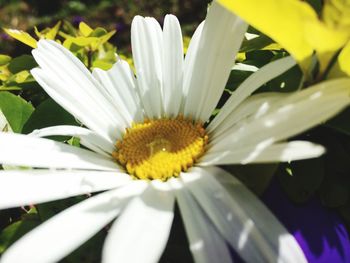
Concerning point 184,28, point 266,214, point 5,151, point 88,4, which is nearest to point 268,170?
point 266,214

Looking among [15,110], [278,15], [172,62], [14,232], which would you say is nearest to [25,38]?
[15,110]

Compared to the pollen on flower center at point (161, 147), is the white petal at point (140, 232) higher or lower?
higher

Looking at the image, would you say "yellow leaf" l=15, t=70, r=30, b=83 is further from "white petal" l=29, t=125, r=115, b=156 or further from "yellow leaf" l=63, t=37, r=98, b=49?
"white petal" l=29, t=125, r=115, b=156

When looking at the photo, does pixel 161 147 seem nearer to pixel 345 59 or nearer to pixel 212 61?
pixel 212 61

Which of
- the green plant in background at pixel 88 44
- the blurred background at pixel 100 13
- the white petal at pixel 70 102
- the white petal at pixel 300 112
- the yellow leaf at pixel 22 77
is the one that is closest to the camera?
the white petal at pixel 300 112

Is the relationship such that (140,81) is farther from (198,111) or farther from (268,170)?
(268,170)

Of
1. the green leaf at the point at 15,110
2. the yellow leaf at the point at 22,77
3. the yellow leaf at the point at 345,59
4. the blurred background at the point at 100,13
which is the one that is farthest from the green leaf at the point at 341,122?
the blurred background at the point at 100,13

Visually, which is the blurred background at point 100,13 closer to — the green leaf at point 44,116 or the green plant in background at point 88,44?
the green plant in background at point 88,44
